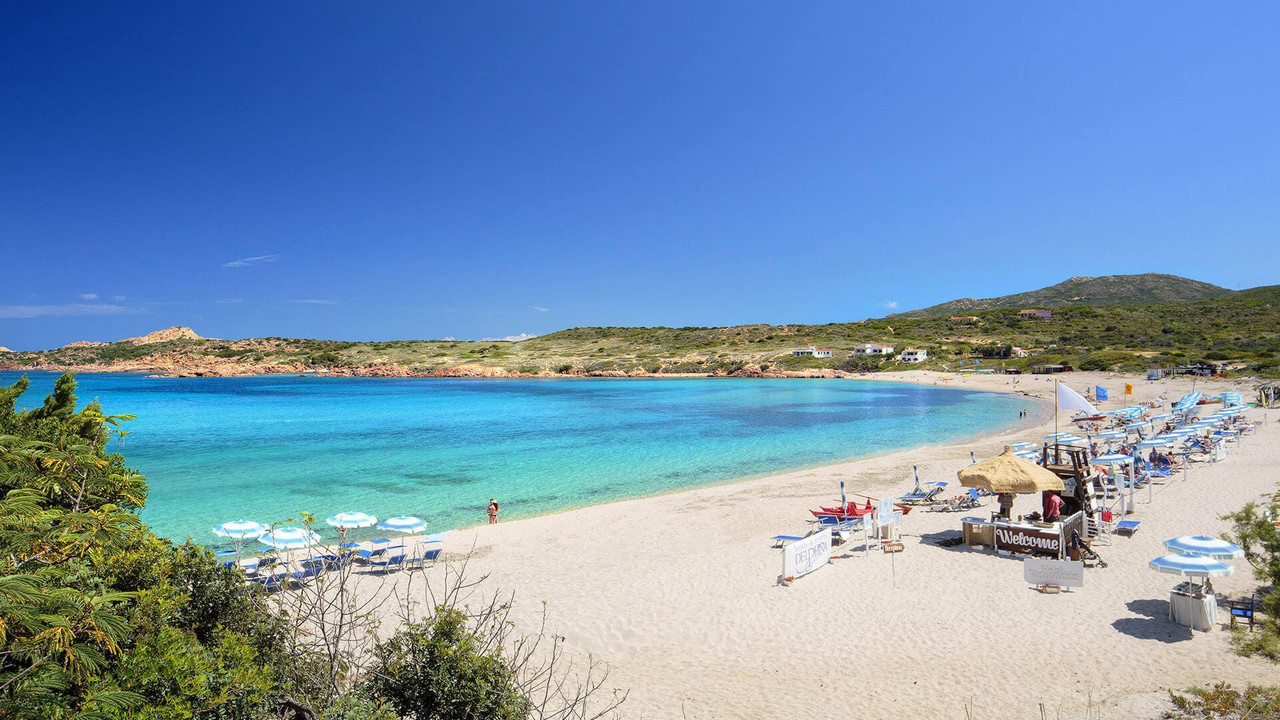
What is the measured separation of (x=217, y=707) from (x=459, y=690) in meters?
1.49

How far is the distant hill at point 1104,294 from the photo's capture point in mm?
146500

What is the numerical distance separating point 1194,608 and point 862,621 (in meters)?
4.33

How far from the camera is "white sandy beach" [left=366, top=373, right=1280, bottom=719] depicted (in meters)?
7.07

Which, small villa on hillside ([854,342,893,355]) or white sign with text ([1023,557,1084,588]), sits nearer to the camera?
white sign with text ([1023,557,1084,588])

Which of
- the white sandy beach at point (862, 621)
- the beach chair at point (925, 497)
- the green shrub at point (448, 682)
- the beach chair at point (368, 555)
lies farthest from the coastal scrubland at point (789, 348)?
the green shrub at point (448, 682)

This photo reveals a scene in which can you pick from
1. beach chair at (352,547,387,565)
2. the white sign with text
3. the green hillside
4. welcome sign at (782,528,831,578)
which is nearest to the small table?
the white sign with text

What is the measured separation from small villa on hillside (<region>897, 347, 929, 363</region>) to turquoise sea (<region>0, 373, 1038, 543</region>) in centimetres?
2594

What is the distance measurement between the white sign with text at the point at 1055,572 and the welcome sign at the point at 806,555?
10.9 feet

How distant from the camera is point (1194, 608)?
27.1ft

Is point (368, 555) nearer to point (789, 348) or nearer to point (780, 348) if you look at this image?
point (789, 348)

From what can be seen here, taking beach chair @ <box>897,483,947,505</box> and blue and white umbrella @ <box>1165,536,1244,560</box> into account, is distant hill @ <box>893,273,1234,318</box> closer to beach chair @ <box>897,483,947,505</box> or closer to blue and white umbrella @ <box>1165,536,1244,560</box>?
beach chair @ <box>897,483,947,505</box>

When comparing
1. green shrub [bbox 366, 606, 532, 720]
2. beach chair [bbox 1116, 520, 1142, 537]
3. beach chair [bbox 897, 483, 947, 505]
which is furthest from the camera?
beach chair [bbox 897, 483, 947, 505]

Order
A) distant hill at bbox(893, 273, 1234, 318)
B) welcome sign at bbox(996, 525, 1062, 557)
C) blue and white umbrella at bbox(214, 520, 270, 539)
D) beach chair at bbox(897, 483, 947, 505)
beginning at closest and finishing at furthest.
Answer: welcome sign at bbox(996, 525, 1062, 557), blue and white umbrella at bbox(214, 520, 270, 539), beach chair at bbox(897, 483, 947, 505), distant hill at bbox(893, 273, 1234, 318)

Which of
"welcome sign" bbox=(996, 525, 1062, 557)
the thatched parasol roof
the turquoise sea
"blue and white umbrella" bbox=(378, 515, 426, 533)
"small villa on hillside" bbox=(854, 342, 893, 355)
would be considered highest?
"small villa on hillside" bbox=(854, 342, 893, 355)
